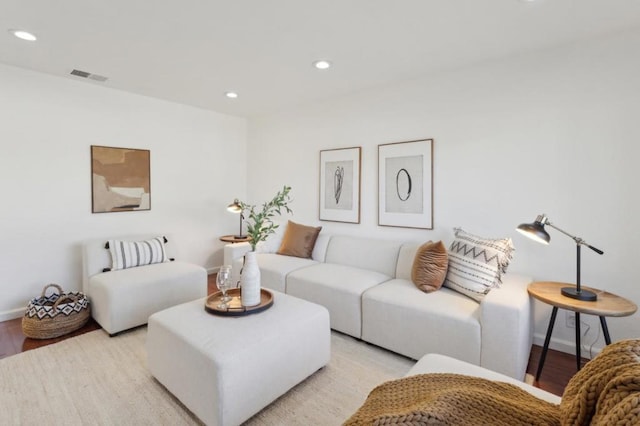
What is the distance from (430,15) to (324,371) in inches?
98.5

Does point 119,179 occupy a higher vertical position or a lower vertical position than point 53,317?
higher

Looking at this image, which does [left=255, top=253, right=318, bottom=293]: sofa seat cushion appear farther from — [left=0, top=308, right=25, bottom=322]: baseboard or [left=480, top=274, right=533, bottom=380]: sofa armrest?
[left=0, top=308, right=25, bottom=322]: baseboard

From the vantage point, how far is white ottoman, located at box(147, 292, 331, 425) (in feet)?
5.28

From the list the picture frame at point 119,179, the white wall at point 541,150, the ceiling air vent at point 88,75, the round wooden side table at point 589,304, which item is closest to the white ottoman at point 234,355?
the round wooden side table at point 589,304

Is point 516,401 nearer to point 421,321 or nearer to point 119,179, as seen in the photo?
point 421,321

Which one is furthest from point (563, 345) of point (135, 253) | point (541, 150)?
point (135, 253)

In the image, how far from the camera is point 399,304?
238 centimetres

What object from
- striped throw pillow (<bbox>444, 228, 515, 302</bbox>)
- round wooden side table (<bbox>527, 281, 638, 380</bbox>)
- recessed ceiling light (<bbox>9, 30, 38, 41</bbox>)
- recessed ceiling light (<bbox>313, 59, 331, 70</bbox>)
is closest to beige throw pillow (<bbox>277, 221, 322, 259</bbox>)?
striped throw pillow (<bbox>444, 228, 515, 302</bbox>)

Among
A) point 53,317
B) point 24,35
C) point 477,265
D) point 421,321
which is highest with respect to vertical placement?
point 24,35

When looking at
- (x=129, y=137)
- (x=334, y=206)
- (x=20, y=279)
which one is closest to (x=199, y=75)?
(x=129, y=137)

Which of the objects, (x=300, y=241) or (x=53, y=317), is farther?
(x=300, y=241)

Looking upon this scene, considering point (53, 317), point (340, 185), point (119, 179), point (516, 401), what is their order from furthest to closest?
point (340, 185) < point (119, 179) < point (53, 317) < point (516, 401)

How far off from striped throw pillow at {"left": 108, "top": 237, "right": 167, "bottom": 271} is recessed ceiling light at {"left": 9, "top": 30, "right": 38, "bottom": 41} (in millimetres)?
1808

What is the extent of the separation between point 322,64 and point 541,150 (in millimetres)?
1971
